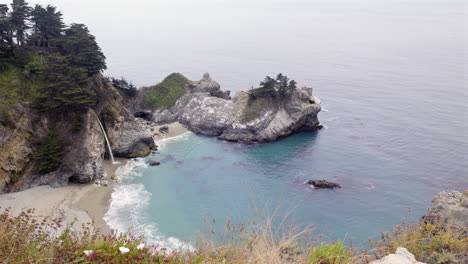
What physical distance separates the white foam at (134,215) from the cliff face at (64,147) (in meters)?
5.42

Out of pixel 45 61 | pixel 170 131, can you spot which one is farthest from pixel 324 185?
pixel 45 61

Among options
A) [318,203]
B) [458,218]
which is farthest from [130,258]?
[318,203]

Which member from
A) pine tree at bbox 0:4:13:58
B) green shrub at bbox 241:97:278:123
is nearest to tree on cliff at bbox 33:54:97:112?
pine tree at bbox 0:4:13:58

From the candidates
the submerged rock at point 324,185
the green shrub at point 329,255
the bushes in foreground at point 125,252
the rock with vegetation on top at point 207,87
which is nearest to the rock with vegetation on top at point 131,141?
the rock with vegetation on top at point 207,87

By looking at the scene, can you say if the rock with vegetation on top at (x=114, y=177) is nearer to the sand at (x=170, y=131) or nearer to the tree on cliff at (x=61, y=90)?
the tree on cliff at (x=61, y=90)

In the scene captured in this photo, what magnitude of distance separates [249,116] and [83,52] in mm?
30278

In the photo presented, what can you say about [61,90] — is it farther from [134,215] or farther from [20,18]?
[134,215]

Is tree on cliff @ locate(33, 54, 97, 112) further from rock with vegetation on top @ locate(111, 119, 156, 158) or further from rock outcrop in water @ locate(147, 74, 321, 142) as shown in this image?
rock outcrop in water @ locate(147, 74, 321, 142)

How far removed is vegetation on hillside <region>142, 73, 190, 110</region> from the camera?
66.8 m

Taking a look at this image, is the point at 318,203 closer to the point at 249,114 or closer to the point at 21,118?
the point at 249,114

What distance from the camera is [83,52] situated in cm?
4659

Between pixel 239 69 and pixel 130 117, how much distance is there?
79.4m

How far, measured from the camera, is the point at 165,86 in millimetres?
69875

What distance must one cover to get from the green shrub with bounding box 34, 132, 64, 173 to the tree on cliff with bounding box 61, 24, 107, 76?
14577 millimetres
